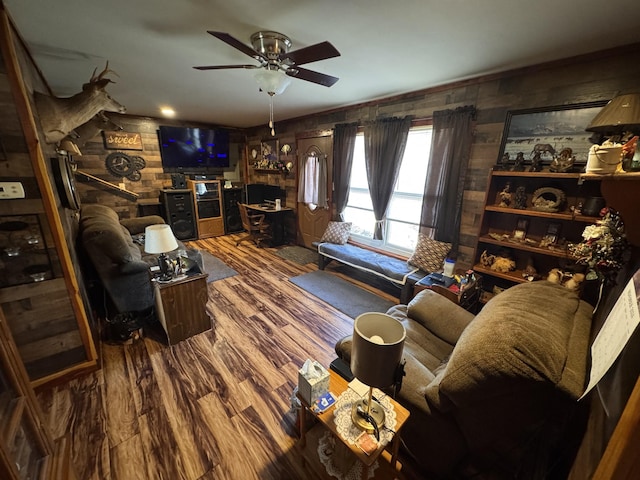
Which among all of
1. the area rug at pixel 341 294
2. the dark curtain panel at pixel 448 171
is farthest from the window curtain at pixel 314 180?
the dark curtain panel at pixel 448 171

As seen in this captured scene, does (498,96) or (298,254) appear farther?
(298,254)

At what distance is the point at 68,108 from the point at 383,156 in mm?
3122

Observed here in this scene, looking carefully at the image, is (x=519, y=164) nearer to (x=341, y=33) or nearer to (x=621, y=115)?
(x=621, y=115)

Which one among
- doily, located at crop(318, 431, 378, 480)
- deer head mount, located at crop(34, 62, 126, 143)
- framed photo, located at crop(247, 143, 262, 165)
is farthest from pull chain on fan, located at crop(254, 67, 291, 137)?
framed photo, located at crop(247, 143, 262, 165)

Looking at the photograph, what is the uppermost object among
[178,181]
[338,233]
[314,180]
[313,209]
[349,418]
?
[314,180]

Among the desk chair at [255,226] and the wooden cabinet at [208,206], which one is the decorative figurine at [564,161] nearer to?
the desk chair at [255,226]

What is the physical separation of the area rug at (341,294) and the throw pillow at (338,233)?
542 mm

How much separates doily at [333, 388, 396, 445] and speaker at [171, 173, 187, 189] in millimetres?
5116

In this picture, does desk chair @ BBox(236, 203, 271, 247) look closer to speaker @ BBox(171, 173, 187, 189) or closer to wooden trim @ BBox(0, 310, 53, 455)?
speaker @ BBox(171, 173, 187, 189)

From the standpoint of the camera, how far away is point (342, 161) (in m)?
3.72

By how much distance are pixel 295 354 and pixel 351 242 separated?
216cm

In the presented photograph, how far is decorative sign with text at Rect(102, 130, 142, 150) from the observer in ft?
14.3

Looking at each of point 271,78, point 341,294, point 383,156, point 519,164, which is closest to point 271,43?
point 271,78

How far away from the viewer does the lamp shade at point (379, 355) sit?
0.85 metres
